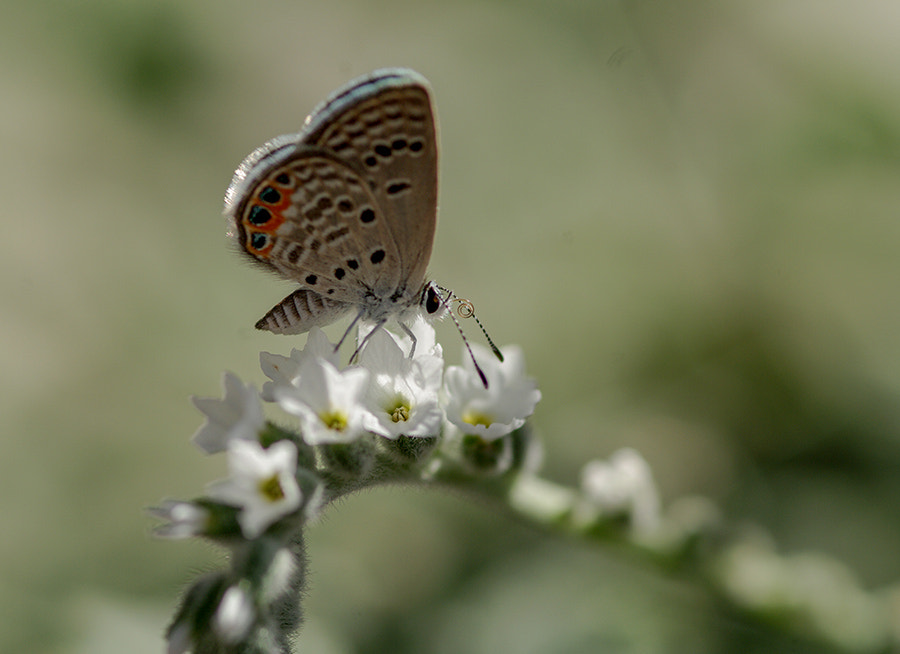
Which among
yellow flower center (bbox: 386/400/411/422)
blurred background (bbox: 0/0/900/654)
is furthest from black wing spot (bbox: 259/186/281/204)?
blurred background (bbox: 0/0/900/654)

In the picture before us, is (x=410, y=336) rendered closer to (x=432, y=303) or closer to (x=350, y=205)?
(x=432, y=303)

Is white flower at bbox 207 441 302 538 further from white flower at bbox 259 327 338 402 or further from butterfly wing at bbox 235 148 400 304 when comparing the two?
butterfly wing at bbox 235 148 400 304

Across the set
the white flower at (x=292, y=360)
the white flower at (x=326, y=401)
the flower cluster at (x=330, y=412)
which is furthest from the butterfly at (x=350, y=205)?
the white flower at (x=326, y=401)

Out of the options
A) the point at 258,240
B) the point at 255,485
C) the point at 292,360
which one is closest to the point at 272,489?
the point at 255,485

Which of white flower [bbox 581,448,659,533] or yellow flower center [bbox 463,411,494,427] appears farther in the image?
white flower [bbox 581,448,659,533]

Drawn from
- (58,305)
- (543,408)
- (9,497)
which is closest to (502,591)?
(543,408)

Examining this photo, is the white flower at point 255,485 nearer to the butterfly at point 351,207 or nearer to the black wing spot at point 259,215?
the butterfly at point 351,207
